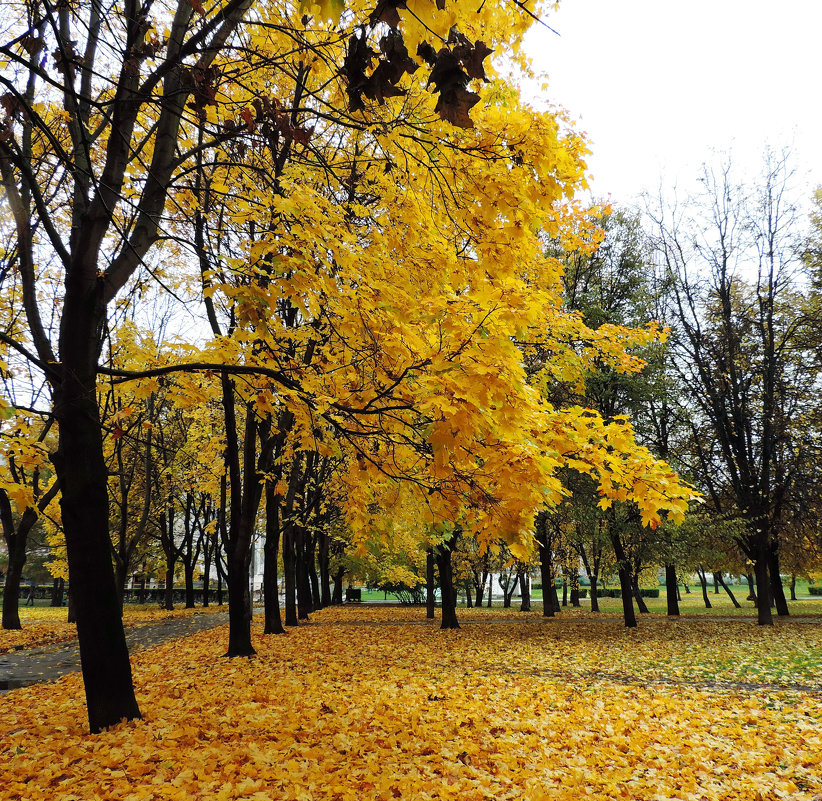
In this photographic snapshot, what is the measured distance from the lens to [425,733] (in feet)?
15.6

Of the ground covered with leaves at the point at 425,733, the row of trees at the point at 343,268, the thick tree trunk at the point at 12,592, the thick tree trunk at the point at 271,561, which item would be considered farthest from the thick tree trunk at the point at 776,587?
the thick tree trunk at the point at 12,592

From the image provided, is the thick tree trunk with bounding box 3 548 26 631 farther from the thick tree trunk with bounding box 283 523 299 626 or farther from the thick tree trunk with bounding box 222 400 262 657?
the thick tree trunk with bounding box 222 400 262 657

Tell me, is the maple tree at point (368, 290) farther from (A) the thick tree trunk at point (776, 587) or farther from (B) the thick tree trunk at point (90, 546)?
(A) the thick tree trunk at point (776, 587)

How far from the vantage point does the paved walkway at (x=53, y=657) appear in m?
8.59

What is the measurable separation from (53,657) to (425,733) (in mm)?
10208

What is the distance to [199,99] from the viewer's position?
3141 millimetres

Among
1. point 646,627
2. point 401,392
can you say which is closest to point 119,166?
point 401,392

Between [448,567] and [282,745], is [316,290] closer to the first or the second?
[282,745]

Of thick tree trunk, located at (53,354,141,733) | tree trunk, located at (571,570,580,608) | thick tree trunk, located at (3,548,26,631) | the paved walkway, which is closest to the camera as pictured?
thick tree trunk, located at (53,354,141,733)

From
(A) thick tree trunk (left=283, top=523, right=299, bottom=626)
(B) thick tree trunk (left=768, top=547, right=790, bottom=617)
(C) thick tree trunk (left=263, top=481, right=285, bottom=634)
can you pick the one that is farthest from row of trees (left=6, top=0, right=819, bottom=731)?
(B) thick tree trunk (left=768, top=547, right=790, bottom=617)

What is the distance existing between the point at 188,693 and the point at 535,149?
6830 millimetres

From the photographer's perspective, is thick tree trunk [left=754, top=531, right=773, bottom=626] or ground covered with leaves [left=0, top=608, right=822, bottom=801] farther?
thick tree trunk [left=754, top=531, right=773, bottom=626]

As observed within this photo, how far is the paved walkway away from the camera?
28.2 ft

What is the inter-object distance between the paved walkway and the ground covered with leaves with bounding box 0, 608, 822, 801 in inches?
41.7
